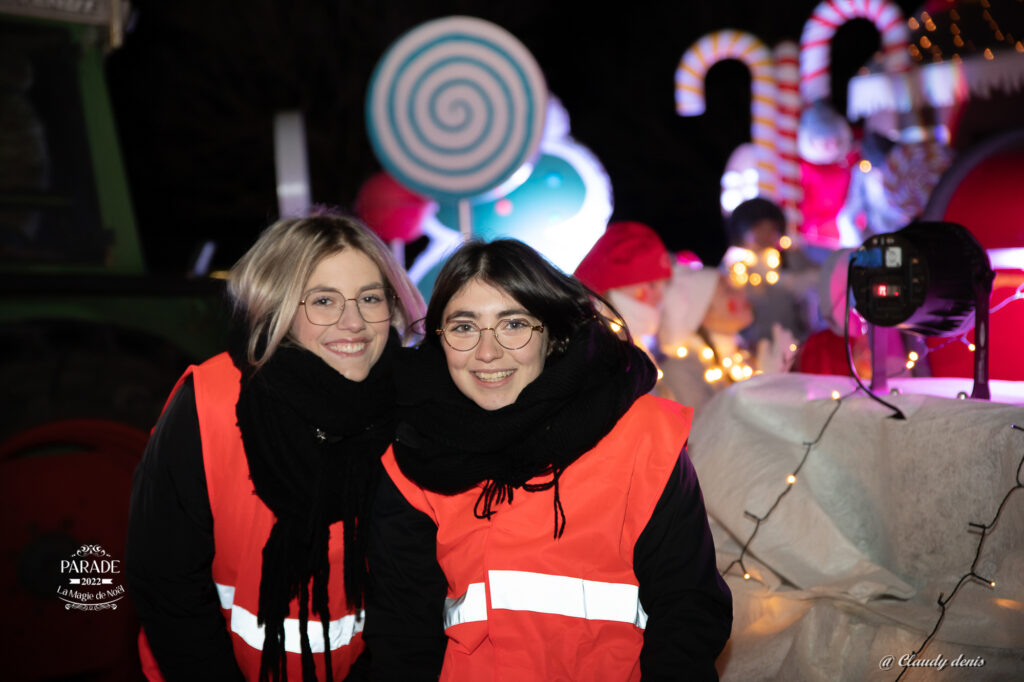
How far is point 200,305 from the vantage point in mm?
3566

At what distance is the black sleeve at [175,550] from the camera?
7.25ft

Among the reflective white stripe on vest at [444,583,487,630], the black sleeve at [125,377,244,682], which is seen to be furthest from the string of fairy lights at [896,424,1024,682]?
the black sleeve at [125,377,244,682]

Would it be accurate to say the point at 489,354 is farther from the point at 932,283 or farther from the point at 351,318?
Answer: the point at 932,283

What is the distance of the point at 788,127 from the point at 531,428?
777 cm

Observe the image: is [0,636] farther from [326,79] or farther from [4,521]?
[326,79]

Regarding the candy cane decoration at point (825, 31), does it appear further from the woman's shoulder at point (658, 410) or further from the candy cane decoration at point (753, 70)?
the woman's shoulder at point (658, 410)

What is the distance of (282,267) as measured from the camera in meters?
2.39

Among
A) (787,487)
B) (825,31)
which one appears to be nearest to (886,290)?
(787,487)

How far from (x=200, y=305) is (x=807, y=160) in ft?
21.2

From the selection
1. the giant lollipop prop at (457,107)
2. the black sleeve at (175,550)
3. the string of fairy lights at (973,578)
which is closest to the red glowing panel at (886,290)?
the string of fairy lights at (973,578)

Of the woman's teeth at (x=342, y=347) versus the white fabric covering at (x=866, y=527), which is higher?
the woman's teeth at (x=342, y=347)

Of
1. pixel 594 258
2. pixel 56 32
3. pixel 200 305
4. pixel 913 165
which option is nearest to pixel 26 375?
pixel 200 305

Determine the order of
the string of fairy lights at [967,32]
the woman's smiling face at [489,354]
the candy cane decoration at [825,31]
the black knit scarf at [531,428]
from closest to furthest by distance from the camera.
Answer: the black knit scarf at [531,428], the woman's smiling face at [489,354], the string of fairy lights at [967,32], the candy cane decoration at [825,31]

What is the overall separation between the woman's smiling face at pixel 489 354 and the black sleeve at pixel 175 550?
29.8 inches
